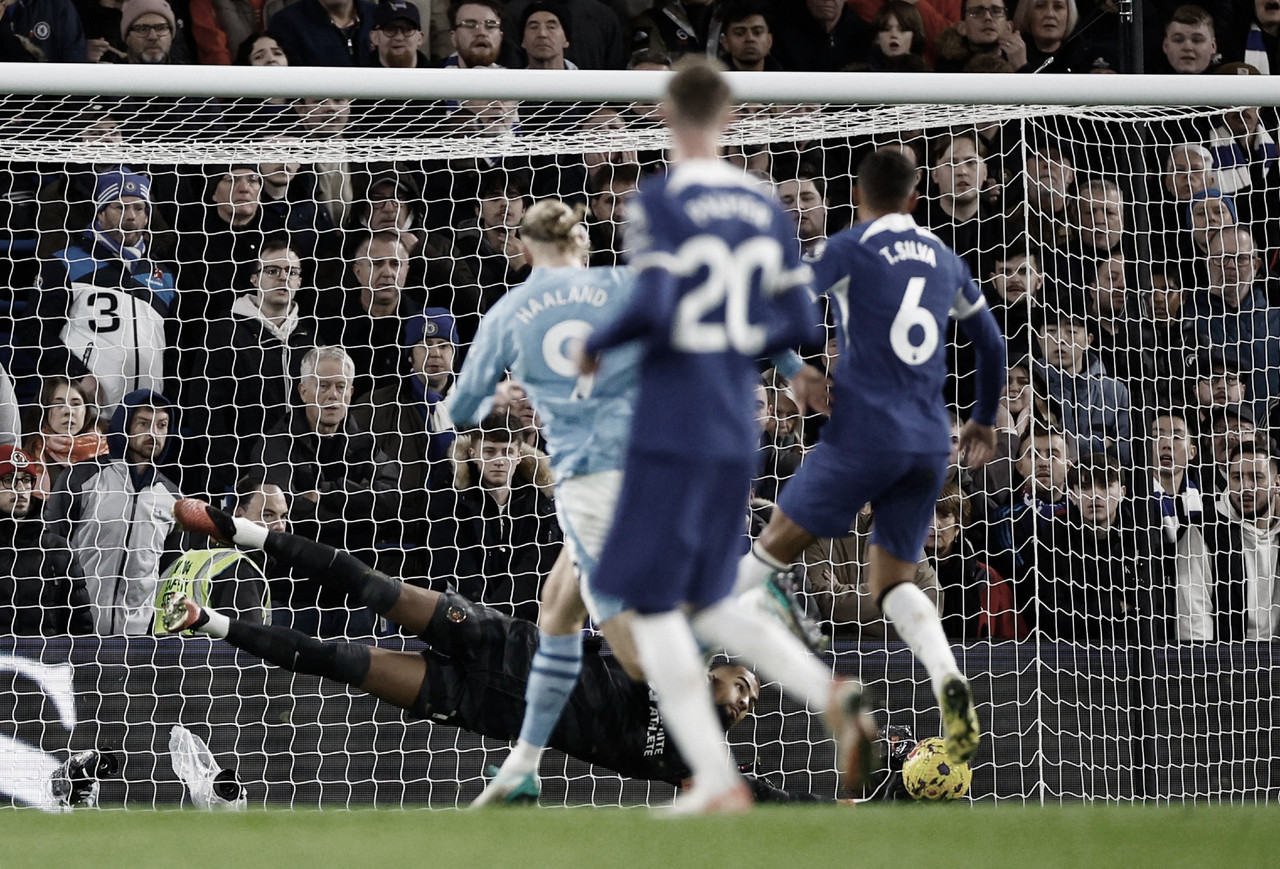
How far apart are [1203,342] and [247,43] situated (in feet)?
17.2

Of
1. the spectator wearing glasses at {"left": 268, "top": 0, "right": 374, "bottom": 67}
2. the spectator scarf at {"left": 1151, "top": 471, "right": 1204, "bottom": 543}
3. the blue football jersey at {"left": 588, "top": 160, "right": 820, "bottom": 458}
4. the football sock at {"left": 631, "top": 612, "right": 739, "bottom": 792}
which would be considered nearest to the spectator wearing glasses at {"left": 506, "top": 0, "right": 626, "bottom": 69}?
the spectator wearing glasses at {"left": 268, "top": 0, "right": 374, "bottom": 67}

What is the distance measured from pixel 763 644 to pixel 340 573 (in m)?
3.18

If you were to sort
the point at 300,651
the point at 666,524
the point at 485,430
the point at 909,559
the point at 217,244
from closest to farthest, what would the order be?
the point at 666,524
the point at 909,559
the point at 300,651
the point at 485,430
the point at 217,244

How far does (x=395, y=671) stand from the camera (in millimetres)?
6898

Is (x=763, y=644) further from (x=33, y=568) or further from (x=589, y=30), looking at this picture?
(x=589, y=30)

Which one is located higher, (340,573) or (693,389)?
(693,389)

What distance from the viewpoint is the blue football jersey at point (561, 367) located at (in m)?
4.98

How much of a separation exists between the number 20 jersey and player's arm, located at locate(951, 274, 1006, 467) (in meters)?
0.19

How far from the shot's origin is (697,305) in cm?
369

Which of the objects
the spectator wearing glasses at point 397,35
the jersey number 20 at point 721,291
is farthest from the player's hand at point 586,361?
the spectator wearing glasses at point 397,35

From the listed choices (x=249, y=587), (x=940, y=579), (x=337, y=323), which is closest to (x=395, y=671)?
(x=249, y=587)

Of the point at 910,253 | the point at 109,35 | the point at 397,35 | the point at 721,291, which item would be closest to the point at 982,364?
the point at 910,253

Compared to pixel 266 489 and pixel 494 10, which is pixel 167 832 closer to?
pixel 266 489

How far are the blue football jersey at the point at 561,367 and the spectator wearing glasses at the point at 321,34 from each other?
431 cm
